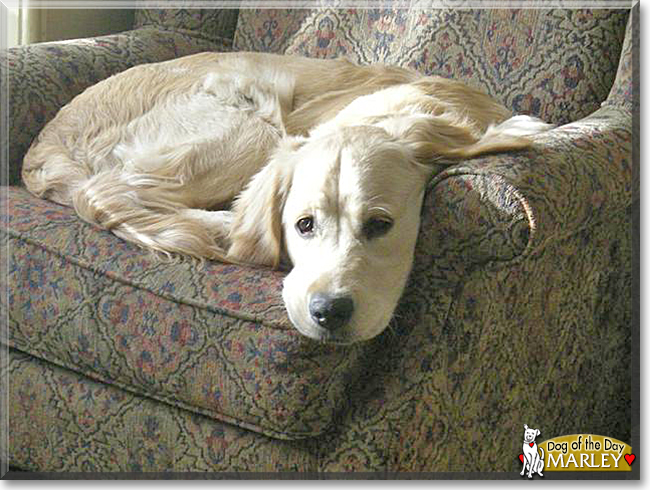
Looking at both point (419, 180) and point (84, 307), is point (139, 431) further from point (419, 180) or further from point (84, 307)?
point (419, 180)

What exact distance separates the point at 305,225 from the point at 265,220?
0.49 ft

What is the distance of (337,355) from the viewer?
1.83 m

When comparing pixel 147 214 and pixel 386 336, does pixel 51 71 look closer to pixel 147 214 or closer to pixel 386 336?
pixel 147 214

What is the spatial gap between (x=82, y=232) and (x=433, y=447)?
90 cm

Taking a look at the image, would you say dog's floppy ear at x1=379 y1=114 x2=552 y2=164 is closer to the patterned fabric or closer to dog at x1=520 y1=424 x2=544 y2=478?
dog at x1=520 y1=424 x2=544 y2=478

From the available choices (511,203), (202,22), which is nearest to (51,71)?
(202,22)

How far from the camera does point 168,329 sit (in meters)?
1.95

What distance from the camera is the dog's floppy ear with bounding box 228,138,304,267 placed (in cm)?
207

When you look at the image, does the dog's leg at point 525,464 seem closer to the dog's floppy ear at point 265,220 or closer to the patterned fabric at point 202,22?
the dog's floppy ear at point 265,220

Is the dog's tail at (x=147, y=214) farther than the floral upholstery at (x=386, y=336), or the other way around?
the dog's tail at (x=147, y=214)

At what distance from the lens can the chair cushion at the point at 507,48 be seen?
258 centimetres

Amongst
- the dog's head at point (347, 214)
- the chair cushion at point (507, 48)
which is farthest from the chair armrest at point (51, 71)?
the dog's head at point (347, 214)

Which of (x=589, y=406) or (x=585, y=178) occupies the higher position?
(x=585, y=178)

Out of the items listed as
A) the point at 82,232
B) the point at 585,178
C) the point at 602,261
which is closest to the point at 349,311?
the point at 585,178
